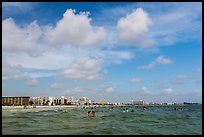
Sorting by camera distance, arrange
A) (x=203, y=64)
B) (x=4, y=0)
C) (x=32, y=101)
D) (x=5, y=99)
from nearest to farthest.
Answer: (x=203, y=64), (x=4, y=0), (x=5, y=99), (x=32, y=101)

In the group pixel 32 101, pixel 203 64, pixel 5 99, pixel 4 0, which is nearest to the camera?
pixel 203 64

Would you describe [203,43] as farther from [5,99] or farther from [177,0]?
[5,99]

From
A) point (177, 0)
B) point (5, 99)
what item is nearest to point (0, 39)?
point (177, 0)

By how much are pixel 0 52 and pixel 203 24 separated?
15.8 ft

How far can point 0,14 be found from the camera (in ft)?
23.9

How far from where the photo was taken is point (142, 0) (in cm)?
721

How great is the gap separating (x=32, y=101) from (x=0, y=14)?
618 feet

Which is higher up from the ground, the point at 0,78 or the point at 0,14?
the point at 0,14

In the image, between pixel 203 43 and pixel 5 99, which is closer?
pixel 203 43

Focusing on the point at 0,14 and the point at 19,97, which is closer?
the point at 0,14

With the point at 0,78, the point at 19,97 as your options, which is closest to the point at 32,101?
the point at 19,97

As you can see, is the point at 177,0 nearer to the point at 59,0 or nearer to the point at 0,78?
the point at 59,0

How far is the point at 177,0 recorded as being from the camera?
23.1 feet

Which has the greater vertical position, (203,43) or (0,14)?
(0,14)
